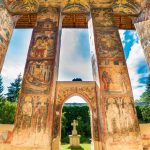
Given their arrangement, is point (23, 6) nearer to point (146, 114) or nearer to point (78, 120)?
point (78, 120)

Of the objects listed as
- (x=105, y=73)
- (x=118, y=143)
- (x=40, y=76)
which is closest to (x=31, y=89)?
(x=40, y=76)

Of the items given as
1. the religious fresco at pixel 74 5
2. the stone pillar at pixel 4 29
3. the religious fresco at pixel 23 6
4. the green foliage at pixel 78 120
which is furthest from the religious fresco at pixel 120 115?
the green foliage at pixel 78 120

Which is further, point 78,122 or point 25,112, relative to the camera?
point 78,122

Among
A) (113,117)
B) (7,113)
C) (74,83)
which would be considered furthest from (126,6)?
(7,113)

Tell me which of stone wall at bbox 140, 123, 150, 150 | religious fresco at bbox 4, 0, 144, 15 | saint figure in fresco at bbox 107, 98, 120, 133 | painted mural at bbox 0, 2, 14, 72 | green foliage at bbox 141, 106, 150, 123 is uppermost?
religious fresco at bbox 4, 0, 144, 15

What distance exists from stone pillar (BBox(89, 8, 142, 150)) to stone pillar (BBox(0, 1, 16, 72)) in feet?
11.9

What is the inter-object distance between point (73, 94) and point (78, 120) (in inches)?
337

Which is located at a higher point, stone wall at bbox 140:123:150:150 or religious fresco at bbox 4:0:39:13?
religious fresco at bbox 4:0:39:13

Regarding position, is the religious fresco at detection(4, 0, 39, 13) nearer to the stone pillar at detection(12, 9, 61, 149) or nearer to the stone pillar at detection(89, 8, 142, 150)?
the stone pillar at detection(12, 9, 61, 149)

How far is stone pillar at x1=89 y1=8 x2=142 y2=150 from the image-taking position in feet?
16.4

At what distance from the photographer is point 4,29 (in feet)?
24.7

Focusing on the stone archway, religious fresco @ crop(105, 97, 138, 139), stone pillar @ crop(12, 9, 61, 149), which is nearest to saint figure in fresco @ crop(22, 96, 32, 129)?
stone pillar @ crop(12, 9, 61, 149)

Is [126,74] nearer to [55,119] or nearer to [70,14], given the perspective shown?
[55,119]

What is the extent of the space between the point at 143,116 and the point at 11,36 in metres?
10.9
